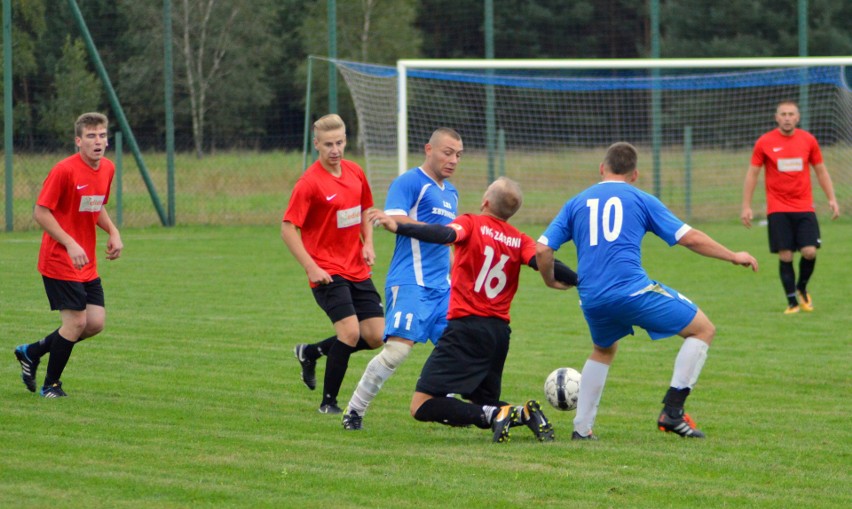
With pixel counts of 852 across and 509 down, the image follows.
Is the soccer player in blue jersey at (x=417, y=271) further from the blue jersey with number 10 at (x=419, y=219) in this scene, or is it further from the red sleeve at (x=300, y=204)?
the red sleeve at (x=300, y=204)

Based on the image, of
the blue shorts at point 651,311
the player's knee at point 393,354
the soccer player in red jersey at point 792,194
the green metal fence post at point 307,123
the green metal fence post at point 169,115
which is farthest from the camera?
the green metal fence post at point 169,115

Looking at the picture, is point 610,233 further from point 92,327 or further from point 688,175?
point 688,175

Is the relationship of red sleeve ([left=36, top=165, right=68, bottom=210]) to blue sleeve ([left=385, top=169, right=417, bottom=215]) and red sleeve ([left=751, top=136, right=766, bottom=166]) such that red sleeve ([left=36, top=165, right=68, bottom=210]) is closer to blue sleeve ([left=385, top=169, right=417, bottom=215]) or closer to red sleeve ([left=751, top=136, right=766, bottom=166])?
blue sleeve ([left=385, top=169, right=417, bottom=215])

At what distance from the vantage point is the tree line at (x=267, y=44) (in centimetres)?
2228

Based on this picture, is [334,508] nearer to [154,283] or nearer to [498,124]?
[154,283]

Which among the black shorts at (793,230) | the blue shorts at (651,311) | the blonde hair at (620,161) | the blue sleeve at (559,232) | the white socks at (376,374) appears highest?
the blonde hair at (620,161)

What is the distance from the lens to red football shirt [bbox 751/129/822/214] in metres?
12.6

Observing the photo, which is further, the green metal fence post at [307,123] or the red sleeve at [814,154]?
the green metal fence post at [307,123]

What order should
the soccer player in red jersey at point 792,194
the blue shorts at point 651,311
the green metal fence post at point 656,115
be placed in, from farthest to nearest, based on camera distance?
the green metal fence post at point 656,115, the soccer player in red jersey at point 792,194, the blue shorts at point 651,311

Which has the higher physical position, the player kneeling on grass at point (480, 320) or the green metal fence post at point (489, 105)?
the green metal fence post at point (489, 105)

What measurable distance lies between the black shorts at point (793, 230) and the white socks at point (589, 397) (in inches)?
271

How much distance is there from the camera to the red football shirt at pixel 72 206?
300 inches

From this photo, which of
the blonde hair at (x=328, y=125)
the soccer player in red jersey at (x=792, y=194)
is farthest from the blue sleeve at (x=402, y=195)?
the soccer player in red jersey at (x=792, y=194)

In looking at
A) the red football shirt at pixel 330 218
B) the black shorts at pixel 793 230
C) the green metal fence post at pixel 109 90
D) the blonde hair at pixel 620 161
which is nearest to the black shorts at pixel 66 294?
the red football shirt at pixel 330 218
